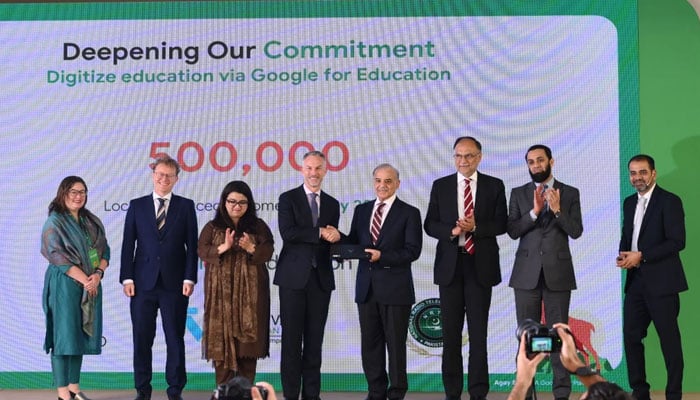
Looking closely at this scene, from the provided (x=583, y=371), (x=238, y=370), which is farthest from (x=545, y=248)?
(x=583, y=371)

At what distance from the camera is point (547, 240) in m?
5.52

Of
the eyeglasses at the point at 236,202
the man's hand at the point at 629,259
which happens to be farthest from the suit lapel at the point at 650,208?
the eyeglasses at the point at 236,202

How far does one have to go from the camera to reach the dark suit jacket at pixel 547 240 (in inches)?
216

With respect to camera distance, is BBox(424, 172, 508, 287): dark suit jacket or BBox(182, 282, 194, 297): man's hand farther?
BBox(182, 282, 194, 297): man's hand

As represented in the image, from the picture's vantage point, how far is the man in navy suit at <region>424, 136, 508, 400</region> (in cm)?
551

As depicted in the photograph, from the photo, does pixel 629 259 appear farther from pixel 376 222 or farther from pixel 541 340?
pixel 541 340

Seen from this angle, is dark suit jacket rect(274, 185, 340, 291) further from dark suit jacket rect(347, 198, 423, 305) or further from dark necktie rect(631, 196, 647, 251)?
dark necktie rect(631, 196, 647, 251)

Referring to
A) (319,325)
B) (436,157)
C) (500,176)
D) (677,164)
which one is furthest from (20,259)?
(677,164)

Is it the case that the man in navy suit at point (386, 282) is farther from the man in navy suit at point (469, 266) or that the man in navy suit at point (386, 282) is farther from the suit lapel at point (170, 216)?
the suit lapel at point (170, 216)

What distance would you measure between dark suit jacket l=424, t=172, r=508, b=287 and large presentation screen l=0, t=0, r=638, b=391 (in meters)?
0.99

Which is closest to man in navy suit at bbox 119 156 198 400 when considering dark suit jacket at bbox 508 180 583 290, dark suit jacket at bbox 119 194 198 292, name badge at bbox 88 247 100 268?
dark suit jacket at bbox 119 194 198 292

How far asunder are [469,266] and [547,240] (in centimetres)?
48

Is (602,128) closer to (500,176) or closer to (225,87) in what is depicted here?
(500,176)

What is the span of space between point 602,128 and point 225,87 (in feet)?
8.67
